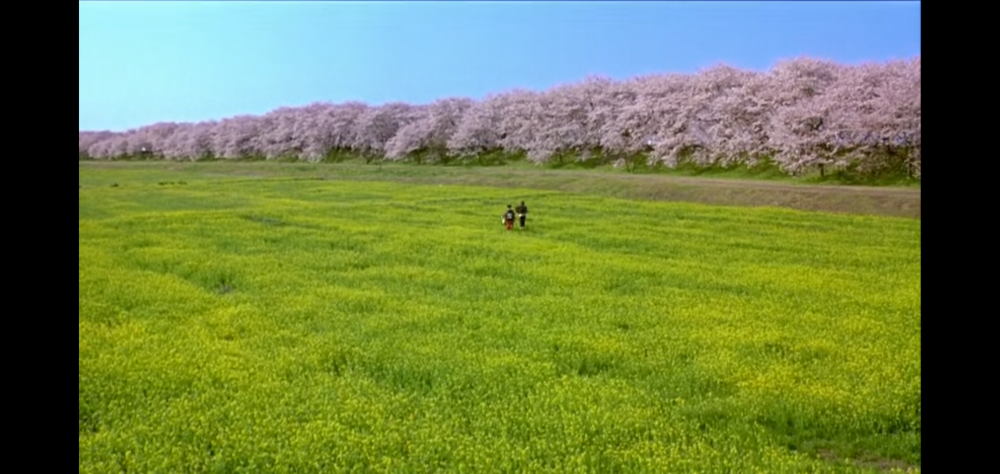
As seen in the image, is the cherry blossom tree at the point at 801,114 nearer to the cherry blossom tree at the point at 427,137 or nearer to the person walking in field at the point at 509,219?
the person walking in field at the point at 509,219

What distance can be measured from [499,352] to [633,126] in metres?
57.1

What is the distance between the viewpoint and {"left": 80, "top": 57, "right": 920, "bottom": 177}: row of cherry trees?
46656 mm

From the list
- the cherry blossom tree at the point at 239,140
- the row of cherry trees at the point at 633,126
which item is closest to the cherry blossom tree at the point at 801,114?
the row of cherry trees at the point at 633,126

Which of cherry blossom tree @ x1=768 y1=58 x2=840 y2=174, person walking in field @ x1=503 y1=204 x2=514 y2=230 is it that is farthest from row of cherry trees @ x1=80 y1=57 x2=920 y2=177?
person walking in field @ x1=503 y1=204 x2=514 y2=230

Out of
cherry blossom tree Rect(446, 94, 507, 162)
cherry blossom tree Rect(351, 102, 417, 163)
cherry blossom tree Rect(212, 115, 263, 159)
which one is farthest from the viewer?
cherry blossom tree Rect(212, 115, 263, 159)

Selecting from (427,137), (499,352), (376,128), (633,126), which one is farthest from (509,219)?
(376,128)

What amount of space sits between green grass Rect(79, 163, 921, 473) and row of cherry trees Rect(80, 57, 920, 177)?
19.1 m

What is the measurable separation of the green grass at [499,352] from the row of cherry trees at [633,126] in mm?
19125

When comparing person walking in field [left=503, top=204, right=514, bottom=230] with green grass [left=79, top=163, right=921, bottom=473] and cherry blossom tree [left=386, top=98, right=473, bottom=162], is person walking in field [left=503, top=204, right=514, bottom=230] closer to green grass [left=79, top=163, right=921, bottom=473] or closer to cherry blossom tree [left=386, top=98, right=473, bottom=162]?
green grass [left=79, top=163, right=921, bottom=473]

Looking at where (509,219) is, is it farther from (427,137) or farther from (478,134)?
(427,137)

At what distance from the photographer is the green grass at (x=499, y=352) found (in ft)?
27.0
